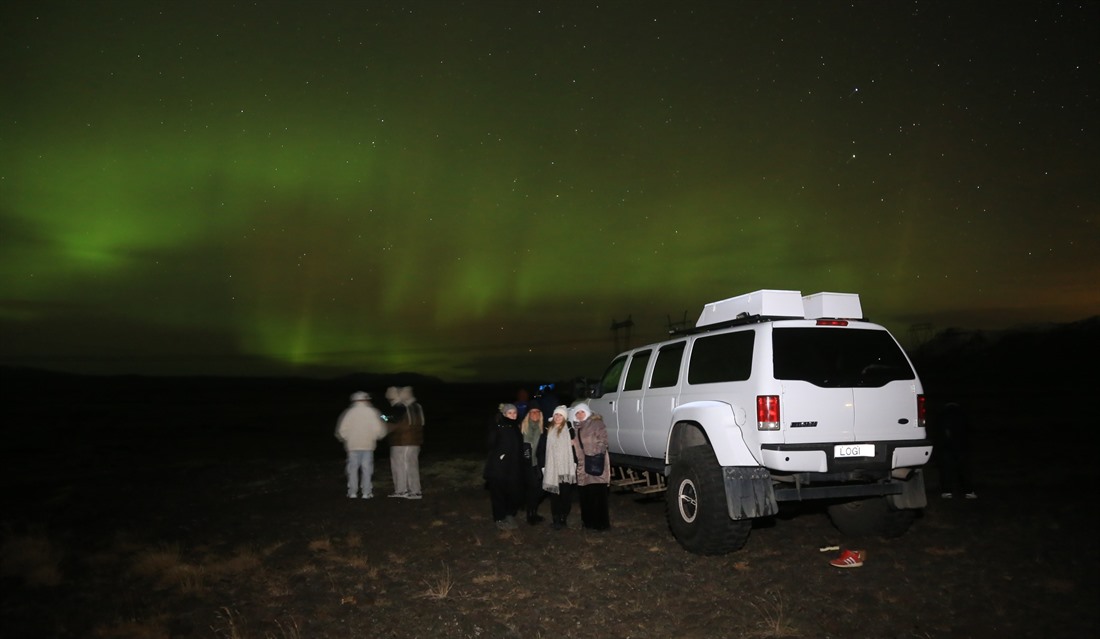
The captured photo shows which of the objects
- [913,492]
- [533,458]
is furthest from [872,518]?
[533,458]

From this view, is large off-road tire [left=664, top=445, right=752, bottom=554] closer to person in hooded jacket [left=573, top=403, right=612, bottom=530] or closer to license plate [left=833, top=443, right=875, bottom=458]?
license plate [left=833, top=443, right=875, bottom=458]

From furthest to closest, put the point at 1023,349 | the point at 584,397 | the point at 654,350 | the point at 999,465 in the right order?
the point at 1023,349 < the point at 999,465 < the point at 584,397 < the point at 654,350

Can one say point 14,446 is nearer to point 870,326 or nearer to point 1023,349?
point 870,326

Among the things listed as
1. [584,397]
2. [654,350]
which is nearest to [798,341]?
[654,350]

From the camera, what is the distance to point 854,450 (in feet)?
23.6

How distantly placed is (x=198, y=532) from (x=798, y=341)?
844 cm

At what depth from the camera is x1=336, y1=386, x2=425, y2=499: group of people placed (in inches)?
474

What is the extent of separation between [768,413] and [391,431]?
6898mm

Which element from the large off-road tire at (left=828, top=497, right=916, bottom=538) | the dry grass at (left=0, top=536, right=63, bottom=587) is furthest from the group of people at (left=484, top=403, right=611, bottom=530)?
the dry grass at (left=0, top=536, right=63, bottom=587)

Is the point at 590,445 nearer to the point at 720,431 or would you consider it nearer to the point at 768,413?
the point at 720,431

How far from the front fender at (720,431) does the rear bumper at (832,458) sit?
0.22 metres

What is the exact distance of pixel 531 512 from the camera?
10.3m

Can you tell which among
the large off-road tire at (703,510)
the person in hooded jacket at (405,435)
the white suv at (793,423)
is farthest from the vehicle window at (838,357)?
the person in hooded jacket at (405,435)

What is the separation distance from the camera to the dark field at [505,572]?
5.80m
